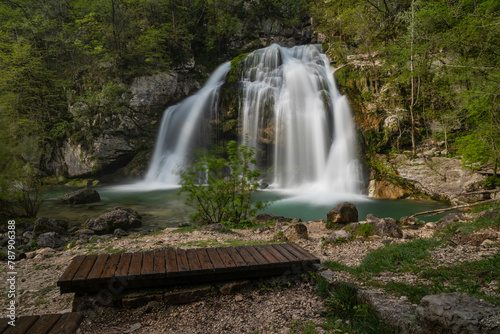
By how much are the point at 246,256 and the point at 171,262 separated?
1.03m

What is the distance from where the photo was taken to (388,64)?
14906 mm

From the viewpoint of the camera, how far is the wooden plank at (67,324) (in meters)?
2.22

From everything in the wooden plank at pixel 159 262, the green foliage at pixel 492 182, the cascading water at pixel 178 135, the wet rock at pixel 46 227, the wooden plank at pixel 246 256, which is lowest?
the wet rock at pixel 46 227

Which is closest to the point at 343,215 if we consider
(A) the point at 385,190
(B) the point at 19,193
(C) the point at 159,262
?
(C) the point at 159,262

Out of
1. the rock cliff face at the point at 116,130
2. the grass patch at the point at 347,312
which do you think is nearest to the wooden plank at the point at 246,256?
the grass patch at the point at 347,312

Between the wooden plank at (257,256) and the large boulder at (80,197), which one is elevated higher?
the wooden plank at (257,256)

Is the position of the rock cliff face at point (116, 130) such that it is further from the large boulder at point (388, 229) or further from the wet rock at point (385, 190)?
the large boulder at point (388, 229)

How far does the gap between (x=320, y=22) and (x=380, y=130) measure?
15.8 m

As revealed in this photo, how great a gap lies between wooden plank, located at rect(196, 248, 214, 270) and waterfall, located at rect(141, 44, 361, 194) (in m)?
12.7

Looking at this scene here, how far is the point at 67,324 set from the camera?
2287mm

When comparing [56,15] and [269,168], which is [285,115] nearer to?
[269,168]

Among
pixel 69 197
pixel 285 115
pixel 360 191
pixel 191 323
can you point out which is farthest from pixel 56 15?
pixel 191 323

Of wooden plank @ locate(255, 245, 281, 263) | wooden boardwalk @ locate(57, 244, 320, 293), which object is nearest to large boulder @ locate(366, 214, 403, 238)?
wooden boardwalk @ locate(57, 244, 320, 293)

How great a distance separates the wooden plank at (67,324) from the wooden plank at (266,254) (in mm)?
2204
